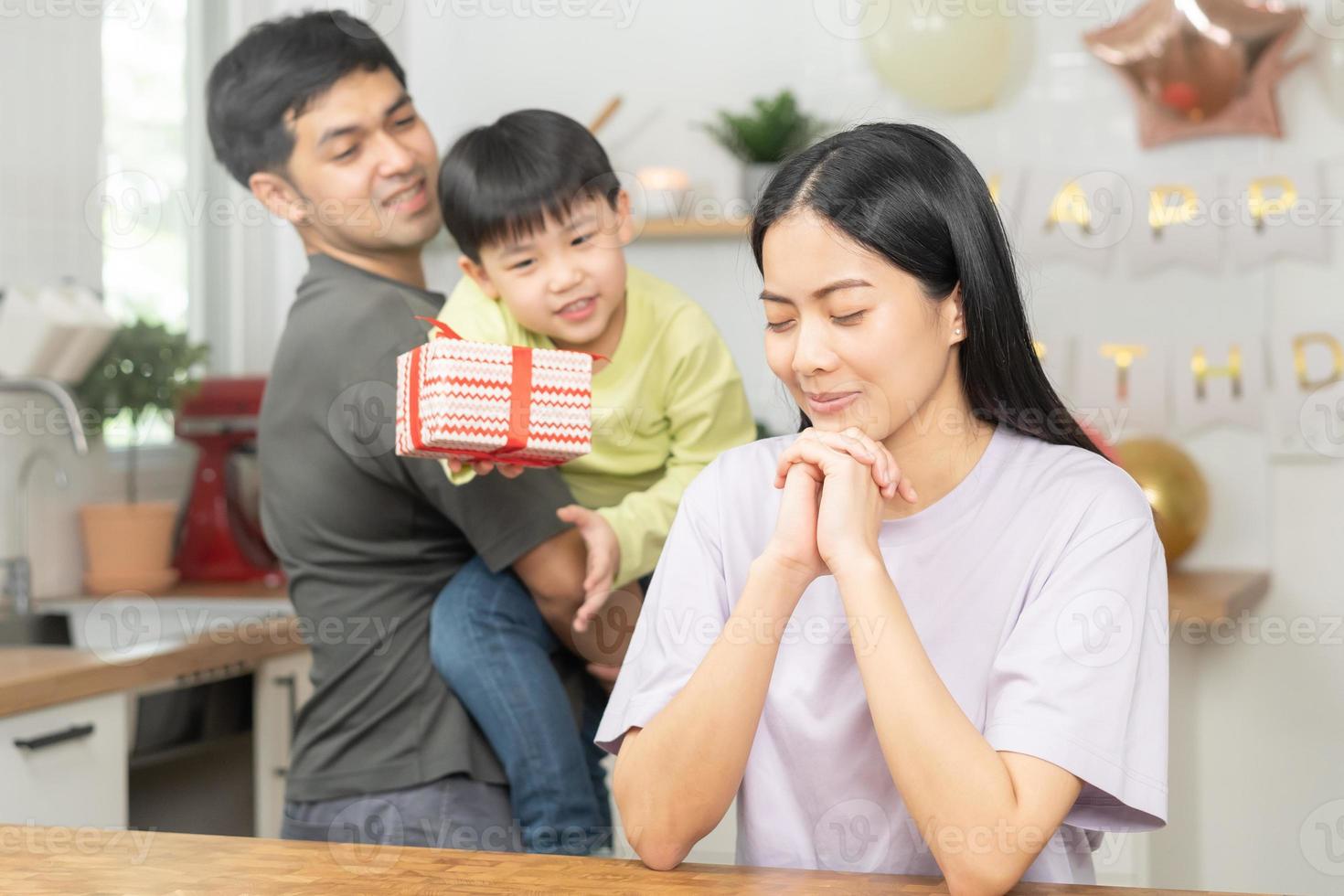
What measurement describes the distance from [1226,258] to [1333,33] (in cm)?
53

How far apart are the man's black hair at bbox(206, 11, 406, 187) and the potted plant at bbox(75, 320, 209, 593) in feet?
4.04

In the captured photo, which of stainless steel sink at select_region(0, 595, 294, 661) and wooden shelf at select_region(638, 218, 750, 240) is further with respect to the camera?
wooden shelf at select_region(638, 218, 750, 240)

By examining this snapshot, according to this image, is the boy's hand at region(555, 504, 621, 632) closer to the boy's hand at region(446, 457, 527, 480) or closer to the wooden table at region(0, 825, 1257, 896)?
the boy's hand at region(446, 457, 527, 480)

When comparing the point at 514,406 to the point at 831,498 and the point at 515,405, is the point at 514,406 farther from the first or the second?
the point at 831,498

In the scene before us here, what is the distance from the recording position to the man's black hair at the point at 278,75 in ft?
5.34

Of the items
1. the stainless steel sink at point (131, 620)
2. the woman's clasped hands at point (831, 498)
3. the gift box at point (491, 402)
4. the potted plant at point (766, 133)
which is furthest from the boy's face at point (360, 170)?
the potted plant at point (766, 133)

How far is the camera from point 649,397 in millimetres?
1708

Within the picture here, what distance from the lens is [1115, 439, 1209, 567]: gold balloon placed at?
2.97 m

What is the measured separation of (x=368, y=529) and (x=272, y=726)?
1.21 metres

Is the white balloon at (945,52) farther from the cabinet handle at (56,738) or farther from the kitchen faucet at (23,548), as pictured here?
the cabinet handle at (56,738)

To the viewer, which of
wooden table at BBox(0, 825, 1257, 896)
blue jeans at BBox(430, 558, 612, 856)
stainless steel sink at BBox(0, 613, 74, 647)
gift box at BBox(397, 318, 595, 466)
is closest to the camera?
wooden table at BBox(0, 825, 1257, 896)

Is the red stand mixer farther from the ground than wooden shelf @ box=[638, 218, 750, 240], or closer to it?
closer to it

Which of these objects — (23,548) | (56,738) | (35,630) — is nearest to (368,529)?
(56,738)

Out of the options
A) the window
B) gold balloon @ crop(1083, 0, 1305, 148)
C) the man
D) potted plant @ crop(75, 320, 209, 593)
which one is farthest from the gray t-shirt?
gold balloon @ crop(1083, 0, 1305, 148)
